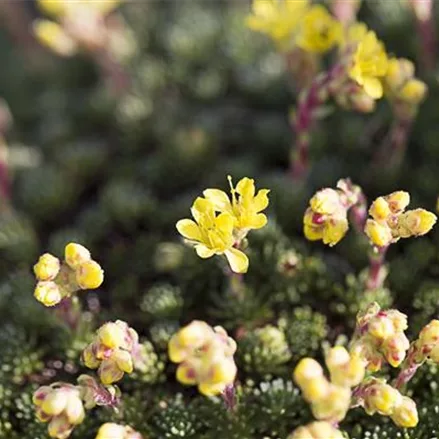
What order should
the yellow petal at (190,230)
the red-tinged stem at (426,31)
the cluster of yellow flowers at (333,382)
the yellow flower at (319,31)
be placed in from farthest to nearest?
the red-tinged stem at (426,31), the yellow flower at (319,31), the yellow petal at (190,230), the cluster of yellow flowers at (333,382)

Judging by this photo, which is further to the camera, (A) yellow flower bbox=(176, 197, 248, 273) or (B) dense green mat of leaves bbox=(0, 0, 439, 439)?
(B) dense green mat of leaves bbox=(0, 0, 439, 439)

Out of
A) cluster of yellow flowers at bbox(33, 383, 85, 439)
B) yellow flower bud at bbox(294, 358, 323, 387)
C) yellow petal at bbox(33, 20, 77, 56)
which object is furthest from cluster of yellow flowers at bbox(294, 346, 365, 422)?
yellow petal at bbox(33, 20, 77, 56)

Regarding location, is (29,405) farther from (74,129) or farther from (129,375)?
(74,129)

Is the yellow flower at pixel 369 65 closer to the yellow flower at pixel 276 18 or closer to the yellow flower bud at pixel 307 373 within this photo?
the yellow flower at pixel 276 18

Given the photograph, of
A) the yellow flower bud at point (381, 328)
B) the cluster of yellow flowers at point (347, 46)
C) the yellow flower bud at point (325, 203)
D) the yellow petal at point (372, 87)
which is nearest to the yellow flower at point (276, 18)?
the cluster of yellow flowers at point (347, 46)

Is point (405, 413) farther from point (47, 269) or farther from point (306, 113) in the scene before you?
point (306, 113)

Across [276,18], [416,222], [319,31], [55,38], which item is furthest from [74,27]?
[416,222]

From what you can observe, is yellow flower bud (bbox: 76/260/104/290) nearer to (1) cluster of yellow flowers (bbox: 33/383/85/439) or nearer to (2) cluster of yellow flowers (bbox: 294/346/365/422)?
(1) cluster of yellow flowers (bbox: 33/383/85/439)
